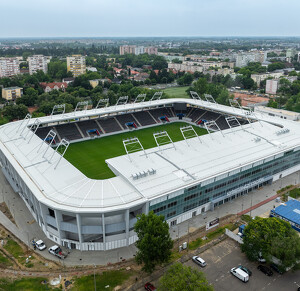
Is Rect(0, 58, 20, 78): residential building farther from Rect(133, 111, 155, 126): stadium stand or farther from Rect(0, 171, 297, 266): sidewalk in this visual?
Rect(0, 171, 297, 266): sidewalk

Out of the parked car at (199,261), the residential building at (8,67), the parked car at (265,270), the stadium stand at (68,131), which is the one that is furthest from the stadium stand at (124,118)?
the residential building at (8,67)

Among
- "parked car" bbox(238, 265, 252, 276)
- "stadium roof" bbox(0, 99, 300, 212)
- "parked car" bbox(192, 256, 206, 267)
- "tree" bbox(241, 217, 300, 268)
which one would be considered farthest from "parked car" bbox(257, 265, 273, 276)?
"stadium roof" bbox(0, 99, 300, 212)

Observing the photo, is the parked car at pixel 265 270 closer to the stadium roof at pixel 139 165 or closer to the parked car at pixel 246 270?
the parked car at pixel 246 270

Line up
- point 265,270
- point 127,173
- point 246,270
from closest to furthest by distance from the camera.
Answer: point 246,270
point 265,270
point 127,173

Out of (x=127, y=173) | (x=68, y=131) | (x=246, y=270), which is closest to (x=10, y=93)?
(x=68, y=131)

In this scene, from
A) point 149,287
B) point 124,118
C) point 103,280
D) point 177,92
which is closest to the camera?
point 149,287

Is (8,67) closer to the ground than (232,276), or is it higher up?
higher up

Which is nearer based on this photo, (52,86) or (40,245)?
(40,245)

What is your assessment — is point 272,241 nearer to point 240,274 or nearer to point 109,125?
point 240,274
